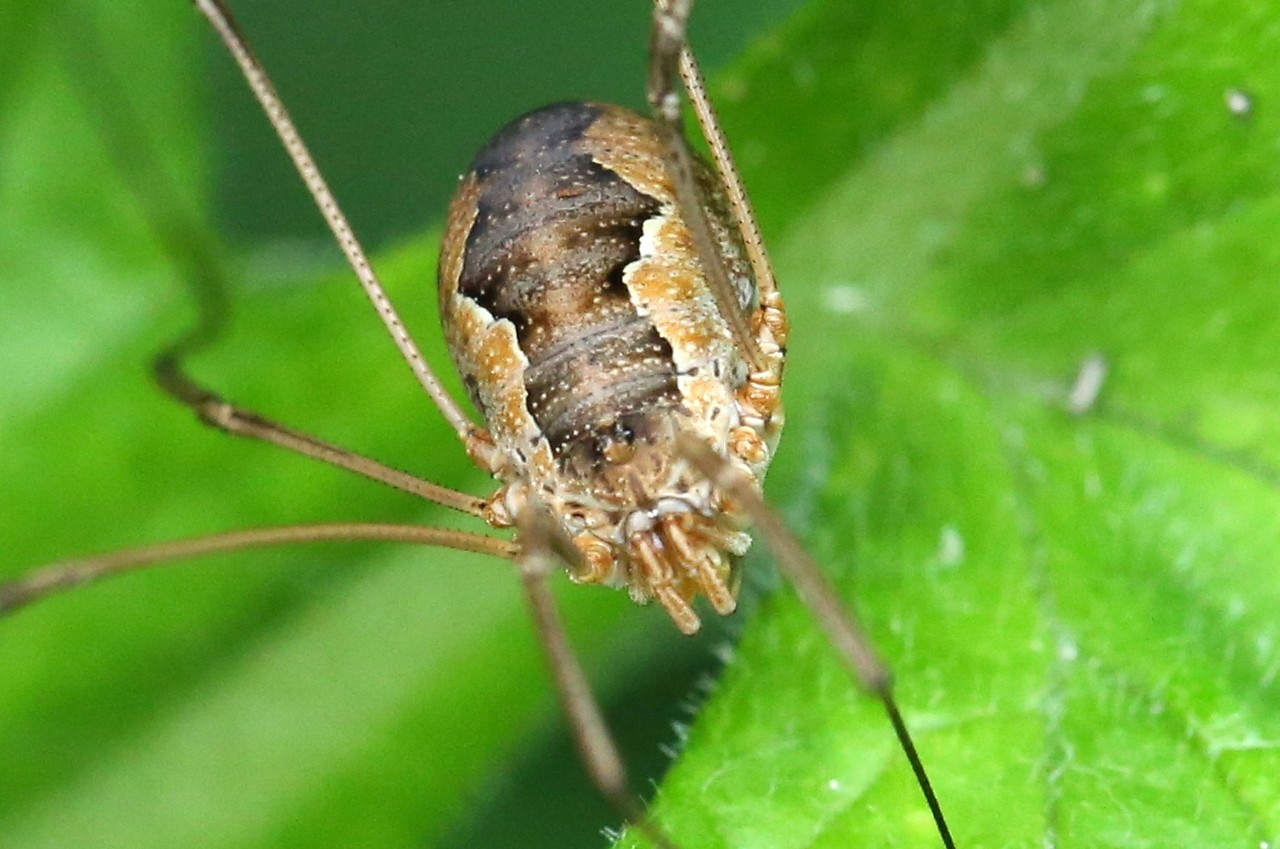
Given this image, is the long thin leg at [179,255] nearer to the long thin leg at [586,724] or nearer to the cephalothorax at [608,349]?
the cephalothorax at [608,349]

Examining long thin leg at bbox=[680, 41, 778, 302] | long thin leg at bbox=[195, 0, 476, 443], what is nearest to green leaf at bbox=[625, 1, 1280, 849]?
long thin leg at bbox=[680, 41, 778, 302]

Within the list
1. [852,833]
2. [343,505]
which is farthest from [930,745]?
[343,505]

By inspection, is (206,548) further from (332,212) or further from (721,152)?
(721,152)

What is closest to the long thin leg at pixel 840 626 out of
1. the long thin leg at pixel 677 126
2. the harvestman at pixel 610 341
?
the harvestman at pixel 610 341

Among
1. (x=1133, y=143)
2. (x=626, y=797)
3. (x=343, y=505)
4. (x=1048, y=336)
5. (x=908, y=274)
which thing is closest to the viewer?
(x=626, y=797)

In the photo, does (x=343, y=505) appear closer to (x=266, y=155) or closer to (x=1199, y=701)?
(x=266, y=155)

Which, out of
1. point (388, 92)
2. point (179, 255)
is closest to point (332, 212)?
point (179, 255)

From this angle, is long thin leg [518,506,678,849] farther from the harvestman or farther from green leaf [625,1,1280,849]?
the harvestman
